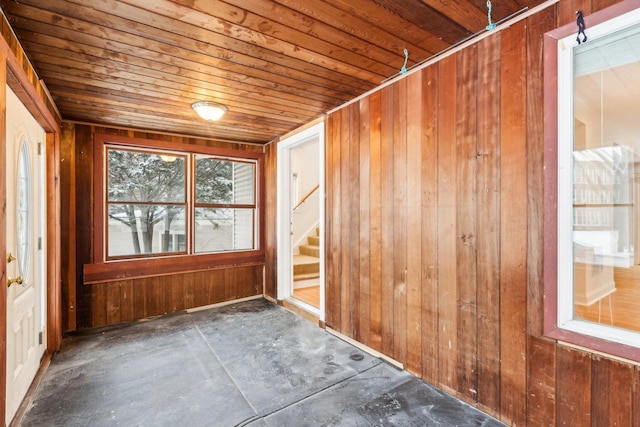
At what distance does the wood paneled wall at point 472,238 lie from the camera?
1.62 m

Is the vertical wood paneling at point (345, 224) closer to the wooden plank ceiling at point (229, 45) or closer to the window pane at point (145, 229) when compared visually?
the wooden plank ceiling at point (229, 45)

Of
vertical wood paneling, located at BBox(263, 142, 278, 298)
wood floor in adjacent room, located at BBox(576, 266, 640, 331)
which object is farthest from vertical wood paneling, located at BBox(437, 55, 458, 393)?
vertical wood paneling, located at BBox(263, 142, 278, 298)

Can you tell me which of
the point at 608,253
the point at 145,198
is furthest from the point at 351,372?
the point at 145,198

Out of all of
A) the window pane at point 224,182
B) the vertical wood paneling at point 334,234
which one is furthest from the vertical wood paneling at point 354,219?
the window pane at point 224,182

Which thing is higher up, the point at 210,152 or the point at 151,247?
the point at 210,152

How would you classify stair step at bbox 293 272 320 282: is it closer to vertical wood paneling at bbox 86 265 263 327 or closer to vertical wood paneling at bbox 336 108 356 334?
vertical wood paneling at bbox 86 265 263 327

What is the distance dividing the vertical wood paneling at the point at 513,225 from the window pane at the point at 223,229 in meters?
3.58

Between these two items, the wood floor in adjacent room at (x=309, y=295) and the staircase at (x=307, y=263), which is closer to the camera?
the wood floor in adjacent room at (x=309, y=295)

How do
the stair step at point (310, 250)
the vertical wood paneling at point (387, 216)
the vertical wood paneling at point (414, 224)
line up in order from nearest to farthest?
the vertical wood paneling at point (414, 224) → the vertical wood paneling at point (387, 216) → the stair step at point (310, 250)

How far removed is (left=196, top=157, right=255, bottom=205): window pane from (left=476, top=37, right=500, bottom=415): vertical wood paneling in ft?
11.3

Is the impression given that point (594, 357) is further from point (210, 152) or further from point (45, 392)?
point (210, 152)

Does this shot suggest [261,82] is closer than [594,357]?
No

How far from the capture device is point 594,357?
148cm

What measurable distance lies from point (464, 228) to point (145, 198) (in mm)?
3690
